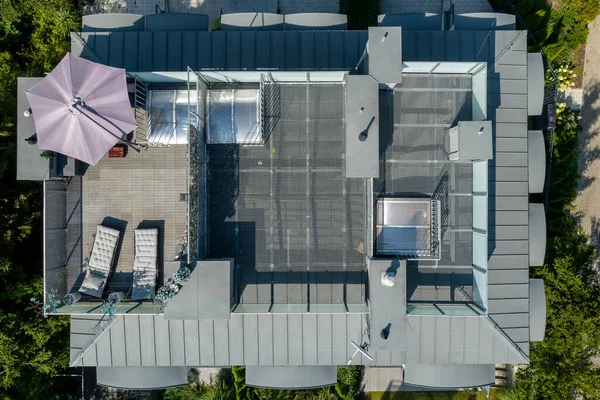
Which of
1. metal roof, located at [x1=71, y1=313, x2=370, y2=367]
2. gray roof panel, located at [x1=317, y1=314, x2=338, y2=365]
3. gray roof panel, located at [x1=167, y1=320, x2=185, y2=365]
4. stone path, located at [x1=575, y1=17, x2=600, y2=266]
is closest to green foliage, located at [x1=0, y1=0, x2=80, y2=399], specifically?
metal roof, located at [x1=71, y1=313, x2=370, y2=367]

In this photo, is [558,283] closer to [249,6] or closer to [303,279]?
[303,279]

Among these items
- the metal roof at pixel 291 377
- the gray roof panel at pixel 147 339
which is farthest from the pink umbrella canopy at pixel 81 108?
the metal roof at pixel 291 377

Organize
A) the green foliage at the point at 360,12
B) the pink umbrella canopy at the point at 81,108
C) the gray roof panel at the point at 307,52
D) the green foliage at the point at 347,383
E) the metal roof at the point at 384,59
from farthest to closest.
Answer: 1. the green foliage at the point at 347,383
2. the green foliage at the point at 360,12
3. the gray roof panel at the point at 307,52
4. the metal roof at the point at 384,59
5. the pink umbrella canopy at the point at 81,108

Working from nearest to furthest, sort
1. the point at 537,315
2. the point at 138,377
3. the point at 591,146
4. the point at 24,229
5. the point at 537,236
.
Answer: the point at 537,315 → the point at 537,236 → the point at 138,377 → the point at 24,229 → the point at 591,146

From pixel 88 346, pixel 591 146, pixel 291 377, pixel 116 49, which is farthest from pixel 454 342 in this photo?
pixel 116 49

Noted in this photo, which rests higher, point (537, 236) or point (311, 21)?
point (311, 21)

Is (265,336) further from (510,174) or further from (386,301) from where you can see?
(510,174)

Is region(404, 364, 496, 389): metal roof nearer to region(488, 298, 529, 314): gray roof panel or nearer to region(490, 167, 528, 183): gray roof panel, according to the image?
region(488, 298, 529, 314): gray roof panel

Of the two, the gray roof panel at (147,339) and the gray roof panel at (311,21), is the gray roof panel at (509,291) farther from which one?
the gray roof panel at (147,339)

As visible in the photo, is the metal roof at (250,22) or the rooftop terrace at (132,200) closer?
the rooftop terrace at (132,200)
